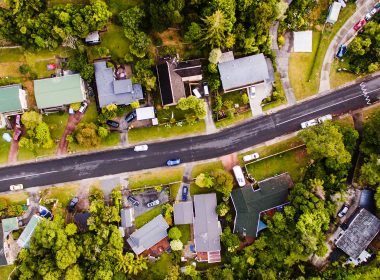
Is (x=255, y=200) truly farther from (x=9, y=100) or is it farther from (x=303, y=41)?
(x=9, y=100)

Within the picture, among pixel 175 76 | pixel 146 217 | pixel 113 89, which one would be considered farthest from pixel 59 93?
pixel 146 217

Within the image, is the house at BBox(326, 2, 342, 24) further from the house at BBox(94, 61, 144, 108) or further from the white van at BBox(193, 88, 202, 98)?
the house at BBox(94, 61, 144, 108)

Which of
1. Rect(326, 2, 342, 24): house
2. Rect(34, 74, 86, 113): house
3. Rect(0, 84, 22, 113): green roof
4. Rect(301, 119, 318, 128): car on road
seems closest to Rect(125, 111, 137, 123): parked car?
Rect(34, 74, 86, 113): house

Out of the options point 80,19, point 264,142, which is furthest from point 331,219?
point 80,19

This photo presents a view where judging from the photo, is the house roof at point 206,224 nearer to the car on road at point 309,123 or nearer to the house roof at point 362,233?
the car on road at point 309,123

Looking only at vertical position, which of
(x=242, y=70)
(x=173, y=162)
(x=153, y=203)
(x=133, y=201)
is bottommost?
(x=153, y=203)

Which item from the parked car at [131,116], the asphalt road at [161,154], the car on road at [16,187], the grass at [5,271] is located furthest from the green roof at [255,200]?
the grass at [5,271]

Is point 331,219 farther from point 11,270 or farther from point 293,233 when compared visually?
point 11,270
